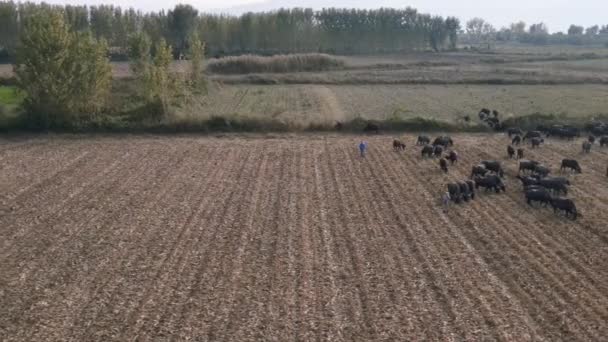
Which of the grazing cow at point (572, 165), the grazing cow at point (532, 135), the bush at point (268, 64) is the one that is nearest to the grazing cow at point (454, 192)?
the grazing cow at point (572, 165)

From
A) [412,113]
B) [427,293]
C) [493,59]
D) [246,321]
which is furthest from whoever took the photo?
[493,59]

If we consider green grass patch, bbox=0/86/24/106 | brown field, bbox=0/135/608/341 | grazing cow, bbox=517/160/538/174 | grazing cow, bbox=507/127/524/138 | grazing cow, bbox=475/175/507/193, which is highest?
green grass patch, bbox=0/86/24/106

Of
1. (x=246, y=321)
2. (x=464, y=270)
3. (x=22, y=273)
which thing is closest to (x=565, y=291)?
(x=464, y=270)

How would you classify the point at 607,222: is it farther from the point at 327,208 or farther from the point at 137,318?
the point at 137,318

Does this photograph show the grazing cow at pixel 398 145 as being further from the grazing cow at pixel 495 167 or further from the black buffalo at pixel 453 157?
the grazing cow at pixel 495 167

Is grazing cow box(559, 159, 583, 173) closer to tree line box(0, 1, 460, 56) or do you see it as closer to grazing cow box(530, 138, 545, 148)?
grazing cow box(530, 138, 545, 148)

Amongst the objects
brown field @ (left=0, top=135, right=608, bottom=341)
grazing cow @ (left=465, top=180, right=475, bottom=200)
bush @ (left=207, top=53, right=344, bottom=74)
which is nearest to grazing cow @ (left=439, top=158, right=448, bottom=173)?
brown field @ (left=0, top=135, right=608, bottom=341)
